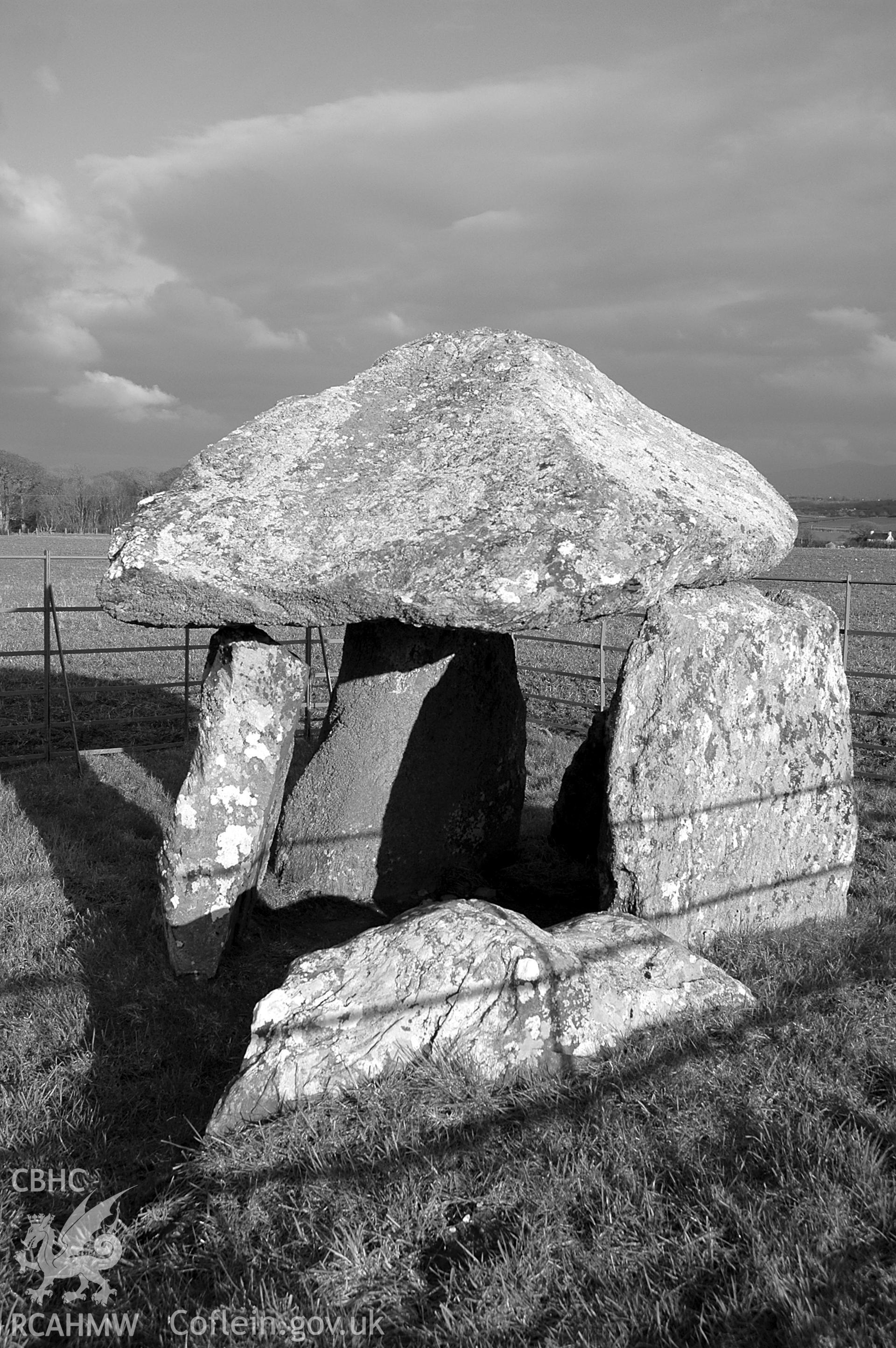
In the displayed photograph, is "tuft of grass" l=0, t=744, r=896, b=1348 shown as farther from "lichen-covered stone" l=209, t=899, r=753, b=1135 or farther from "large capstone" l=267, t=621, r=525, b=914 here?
"large capstone" l=267, t=621, r=525, b=914

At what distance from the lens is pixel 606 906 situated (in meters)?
5.45

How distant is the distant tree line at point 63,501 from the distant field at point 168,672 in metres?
24.1

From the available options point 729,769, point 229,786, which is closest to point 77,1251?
point 229,786

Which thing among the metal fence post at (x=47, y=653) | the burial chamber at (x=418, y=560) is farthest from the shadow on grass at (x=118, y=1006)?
the metal fence post at (x=47, y=653)

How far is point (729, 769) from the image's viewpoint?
5520 millimetres

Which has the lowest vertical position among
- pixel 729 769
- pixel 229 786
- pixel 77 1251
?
pixel 77 1251

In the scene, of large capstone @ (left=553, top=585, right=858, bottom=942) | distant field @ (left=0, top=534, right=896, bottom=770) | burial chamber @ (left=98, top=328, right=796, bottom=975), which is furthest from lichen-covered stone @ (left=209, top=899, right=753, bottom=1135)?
distant field @ (left=0, top=534, right=896, bottom=770)

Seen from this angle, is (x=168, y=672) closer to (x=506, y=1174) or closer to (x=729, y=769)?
(x=729, y=769)

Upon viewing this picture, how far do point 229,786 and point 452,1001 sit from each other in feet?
7.14

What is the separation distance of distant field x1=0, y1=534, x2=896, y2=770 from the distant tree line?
79.0ft

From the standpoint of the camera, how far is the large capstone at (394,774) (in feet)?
21.3

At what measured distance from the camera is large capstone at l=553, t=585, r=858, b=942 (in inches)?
212

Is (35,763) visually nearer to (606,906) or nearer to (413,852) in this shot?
(413,852)

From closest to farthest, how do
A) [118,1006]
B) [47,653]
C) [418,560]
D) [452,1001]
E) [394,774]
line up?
1. [452,1001]
2. [118,1006]
3. [418,560]
4. [394,774]
5. [47,653]
